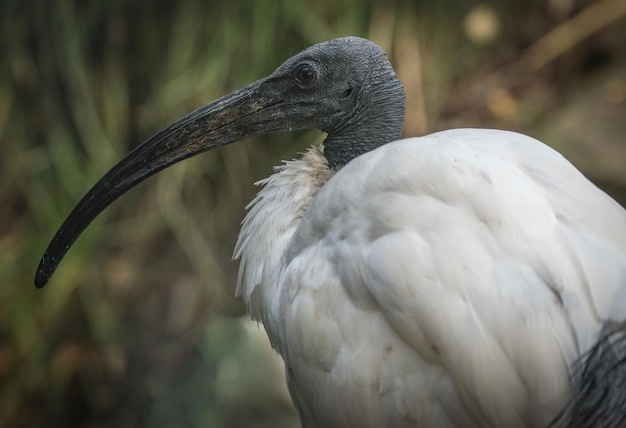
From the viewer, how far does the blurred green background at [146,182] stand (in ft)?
16.4

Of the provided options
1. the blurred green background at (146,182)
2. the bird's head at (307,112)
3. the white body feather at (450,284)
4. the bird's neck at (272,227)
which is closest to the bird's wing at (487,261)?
the white body feather at (450,284)

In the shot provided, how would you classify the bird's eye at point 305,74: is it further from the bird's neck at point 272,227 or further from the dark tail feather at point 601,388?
the dark tail feather at point 601,388

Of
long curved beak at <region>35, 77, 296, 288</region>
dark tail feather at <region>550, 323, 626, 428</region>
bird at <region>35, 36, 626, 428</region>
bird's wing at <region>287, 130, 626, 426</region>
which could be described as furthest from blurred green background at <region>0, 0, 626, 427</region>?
dark tail feather at <region>550, 323, 626, 428</region>

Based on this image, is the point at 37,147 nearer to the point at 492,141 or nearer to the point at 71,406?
the point at 71,406

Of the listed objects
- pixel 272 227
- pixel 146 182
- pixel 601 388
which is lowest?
pixel 601 388

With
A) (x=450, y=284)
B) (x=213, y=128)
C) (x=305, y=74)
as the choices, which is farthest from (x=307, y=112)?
(x=450, y=284)

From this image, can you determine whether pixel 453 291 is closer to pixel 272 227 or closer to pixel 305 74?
pixel 272 227

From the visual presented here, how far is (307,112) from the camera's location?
9.48ft

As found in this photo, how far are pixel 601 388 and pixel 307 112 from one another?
1.26 metres

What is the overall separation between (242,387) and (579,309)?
252cm

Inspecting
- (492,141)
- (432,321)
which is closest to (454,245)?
(432,321)

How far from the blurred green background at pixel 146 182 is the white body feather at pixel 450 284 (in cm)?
246

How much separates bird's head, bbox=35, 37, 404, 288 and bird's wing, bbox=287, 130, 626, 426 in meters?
0.46

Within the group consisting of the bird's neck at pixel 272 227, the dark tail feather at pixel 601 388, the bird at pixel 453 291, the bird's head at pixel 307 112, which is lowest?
the dark tail feather at pixel 601 388
